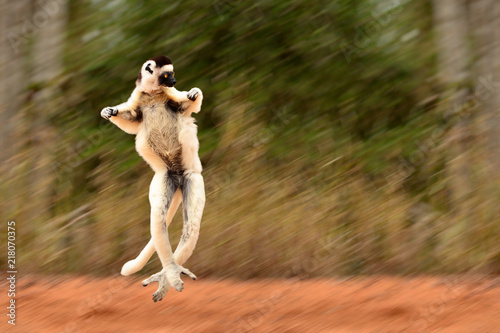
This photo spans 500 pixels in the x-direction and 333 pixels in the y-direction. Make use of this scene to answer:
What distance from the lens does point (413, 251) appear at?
4.94 m

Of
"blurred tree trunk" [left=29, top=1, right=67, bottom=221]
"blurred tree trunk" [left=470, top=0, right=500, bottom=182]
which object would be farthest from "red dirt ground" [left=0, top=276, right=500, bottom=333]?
"blurred tree trunk" [left=470, top=0, right=500, bottom=182]

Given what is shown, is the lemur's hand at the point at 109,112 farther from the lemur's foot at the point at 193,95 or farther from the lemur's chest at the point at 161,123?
the lemur's foot at the point at 193,95

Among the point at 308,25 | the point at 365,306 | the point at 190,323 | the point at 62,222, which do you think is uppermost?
the point at 308,25

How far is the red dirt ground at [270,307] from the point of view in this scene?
3.71 m

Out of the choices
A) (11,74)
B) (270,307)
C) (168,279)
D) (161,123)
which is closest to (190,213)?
(168,279)

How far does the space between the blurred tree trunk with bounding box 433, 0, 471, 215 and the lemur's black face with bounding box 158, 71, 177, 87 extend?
12.2ft

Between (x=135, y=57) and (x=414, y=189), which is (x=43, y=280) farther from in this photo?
(x=414, y=189)

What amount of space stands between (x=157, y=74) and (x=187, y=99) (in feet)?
0.58

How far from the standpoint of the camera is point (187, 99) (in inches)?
108

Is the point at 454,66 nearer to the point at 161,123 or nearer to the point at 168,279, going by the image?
the point at 161,123

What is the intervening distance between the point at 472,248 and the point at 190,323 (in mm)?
2460

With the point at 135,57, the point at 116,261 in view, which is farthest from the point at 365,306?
the point at 135,57

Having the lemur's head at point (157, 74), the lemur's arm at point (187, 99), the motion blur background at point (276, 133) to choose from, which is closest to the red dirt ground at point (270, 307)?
the motion blur background at point (276, 133)

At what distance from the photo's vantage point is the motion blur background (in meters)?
4.76
